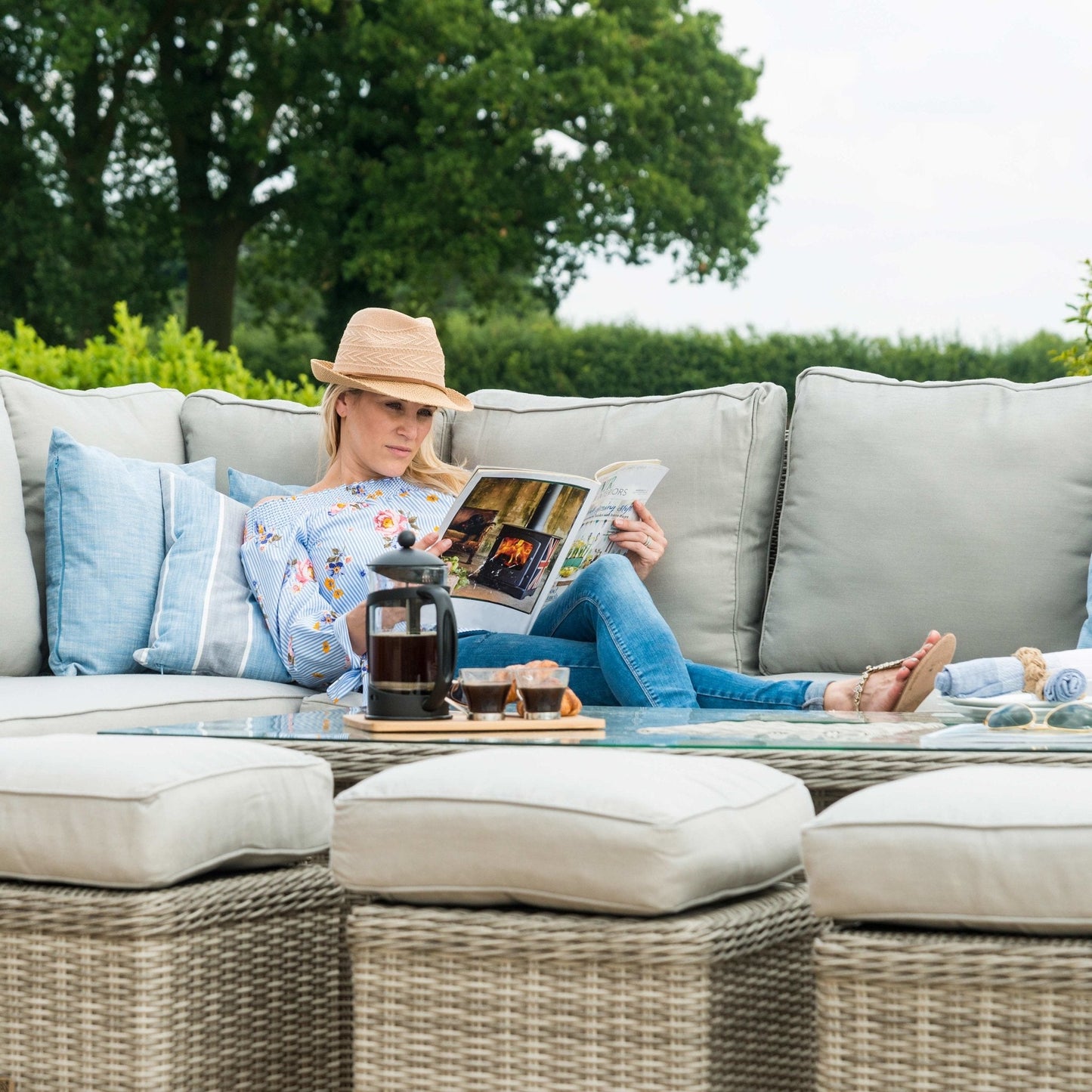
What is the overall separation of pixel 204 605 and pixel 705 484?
112 centimetres

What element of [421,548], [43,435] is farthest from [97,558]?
[421,548]

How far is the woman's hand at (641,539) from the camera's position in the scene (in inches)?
119

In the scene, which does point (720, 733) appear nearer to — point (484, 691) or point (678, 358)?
point (484, 691)

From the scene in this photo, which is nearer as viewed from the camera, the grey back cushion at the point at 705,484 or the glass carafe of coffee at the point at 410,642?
the glass carafe of coffee at the point at 410,642

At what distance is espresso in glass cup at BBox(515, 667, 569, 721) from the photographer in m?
2.18

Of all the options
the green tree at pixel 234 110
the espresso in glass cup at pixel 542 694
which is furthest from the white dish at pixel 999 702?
the green tree at pixel 234 110

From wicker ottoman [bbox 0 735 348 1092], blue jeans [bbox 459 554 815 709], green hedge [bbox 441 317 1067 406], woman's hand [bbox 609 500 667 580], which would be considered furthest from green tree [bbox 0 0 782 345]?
wicker ottoman [bbox 0 735 348 1092]

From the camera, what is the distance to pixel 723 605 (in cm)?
315

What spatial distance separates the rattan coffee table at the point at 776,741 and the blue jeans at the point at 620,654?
11.8 inches

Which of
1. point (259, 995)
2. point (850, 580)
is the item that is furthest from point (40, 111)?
point (259, 995)

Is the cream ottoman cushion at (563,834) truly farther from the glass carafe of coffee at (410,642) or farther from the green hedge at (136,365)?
the green hedge at (136,365)

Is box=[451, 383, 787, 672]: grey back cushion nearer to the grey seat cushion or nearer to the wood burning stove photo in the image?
the wood burning stove photo

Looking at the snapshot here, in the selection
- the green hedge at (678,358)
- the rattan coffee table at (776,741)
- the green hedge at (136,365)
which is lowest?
the rattan coffee table at (776,741)

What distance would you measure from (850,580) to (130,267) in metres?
11.6
